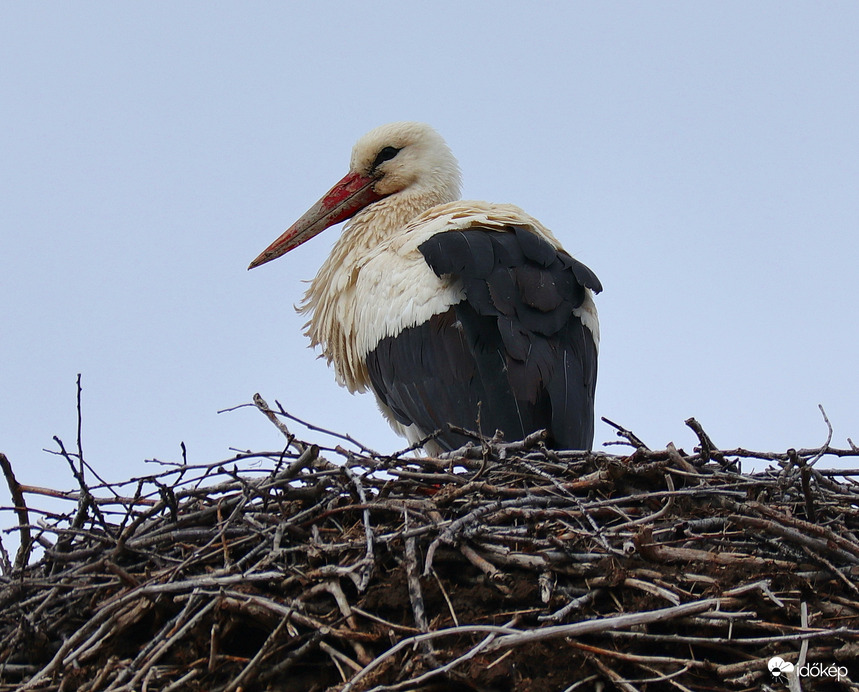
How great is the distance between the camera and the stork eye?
442 cm

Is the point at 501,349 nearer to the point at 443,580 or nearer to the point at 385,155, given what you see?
the point at 443,580

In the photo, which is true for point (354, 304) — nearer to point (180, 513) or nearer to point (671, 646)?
point (180, 513)

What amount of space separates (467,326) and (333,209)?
135 centimetres

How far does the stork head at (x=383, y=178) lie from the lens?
172 inches

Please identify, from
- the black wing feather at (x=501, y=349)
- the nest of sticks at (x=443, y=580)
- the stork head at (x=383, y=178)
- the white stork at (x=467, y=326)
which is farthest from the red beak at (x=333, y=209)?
the nest of sticks at (x=443, y=580)

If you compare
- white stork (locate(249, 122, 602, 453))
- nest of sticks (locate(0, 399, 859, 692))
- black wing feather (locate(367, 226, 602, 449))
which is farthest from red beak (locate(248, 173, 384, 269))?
nest of sticks (locate(0, 399, 859, 692))

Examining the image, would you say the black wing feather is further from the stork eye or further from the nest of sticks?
the stork eye

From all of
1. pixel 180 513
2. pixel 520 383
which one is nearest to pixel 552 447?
pixel 520 383

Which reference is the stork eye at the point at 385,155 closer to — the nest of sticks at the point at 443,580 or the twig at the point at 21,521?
the nest of sticks at the point at 443,580

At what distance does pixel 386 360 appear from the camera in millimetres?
3525

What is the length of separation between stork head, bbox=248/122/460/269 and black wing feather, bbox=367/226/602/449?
94 centimetres

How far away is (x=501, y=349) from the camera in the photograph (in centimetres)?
320

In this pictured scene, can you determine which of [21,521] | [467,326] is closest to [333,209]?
[467,326]

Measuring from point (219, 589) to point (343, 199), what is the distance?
264cm
